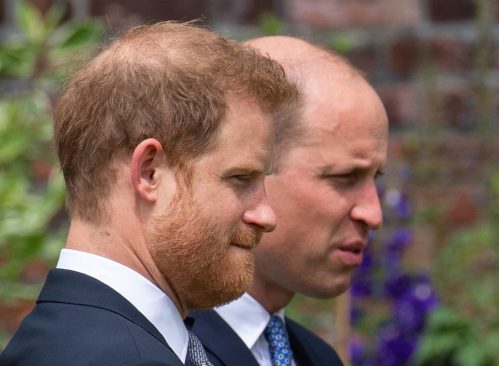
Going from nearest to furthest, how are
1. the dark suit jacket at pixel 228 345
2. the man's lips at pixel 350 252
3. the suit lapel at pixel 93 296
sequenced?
the suit lapel at pixel 93 296
the dark suit jacket at pixel 228 345
the man's lips at pixel 350 252

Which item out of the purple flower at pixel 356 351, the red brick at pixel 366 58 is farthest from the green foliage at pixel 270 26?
the purple flower at pixel 356 351

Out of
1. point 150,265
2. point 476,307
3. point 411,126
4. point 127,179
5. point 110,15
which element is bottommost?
point 476,307

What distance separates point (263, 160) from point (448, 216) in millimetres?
2578

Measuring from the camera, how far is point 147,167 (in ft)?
5.94

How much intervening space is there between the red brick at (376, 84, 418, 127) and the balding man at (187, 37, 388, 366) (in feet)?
5.69

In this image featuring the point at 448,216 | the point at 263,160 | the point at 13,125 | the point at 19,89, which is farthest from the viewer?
the point at 448,216

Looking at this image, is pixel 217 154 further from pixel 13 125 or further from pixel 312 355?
pixel 13 125

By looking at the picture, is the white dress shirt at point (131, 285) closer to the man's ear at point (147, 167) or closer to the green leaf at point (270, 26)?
the man's ear at point (147, 167)

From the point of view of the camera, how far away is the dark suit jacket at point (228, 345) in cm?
238

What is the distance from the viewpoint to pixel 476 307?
4.15 meters

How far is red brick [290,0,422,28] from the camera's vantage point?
14.3ft

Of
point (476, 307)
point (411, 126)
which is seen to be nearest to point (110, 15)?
point (411, 126)

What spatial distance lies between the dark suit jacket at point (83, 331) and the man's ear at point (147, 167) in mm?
150

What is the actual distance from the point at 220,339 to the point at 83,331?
29.2 inches
